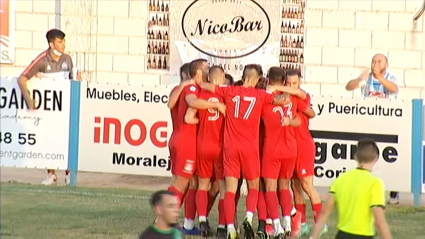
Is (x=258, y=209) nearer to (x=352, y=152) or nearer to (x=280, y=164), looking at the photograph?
(x=280, y=164)

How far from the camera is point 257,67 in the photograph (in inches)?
423

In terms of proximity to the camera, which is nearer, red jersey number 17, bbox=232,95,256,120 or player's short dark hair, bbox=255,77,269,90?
red jersey number 17, bbox=232,95,256,120

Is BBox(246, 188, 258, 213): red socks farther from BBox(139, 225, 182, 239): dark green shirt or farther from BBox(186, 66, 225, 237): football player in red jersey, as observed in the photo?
BBox(139, 225, 182, 239): dark green shirt

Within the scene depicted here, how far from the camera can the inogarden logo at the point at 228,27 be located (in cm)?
1692

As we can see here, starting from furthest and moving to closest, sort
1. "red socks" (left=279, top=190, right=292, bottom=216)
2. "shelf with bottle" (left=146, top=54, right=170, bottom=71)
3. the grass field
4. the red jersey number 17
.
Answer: "shelf with bottle" (left=146, top=54, right=170, bottom=71), "red socks" (left=279, top=190, right=292, bottom=216), the red jersey number 17, the grass field

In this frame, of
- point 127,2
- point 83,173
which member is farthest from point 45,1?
point 83,173

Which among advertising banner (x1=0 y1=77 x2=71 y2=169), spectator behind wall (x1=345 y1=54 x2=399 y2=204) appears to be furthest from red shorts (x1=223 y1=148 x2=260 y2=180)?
advertising banner (x1=0 y1=77 x2=71 y2=169)

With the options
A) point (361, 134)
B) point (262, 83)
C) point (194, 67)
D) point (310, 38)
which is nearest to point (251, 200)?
point (262, 83)

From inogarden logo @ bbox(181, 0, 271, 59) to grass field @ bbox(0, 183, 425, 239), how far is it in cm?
344

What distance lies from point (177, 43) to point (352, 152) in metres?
4.25

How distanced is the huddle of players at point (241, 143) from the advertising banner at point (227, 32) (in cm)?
572

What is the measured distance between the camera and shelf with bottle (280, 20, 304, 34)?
663 inches

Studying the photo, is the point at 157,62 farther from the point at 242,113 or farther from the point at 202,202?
the point at 242,113

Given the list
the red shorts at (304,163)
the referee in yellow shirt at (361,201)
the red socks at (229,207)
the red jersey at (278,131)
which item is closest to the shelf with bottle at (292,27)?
the red shorts at (304,163)
